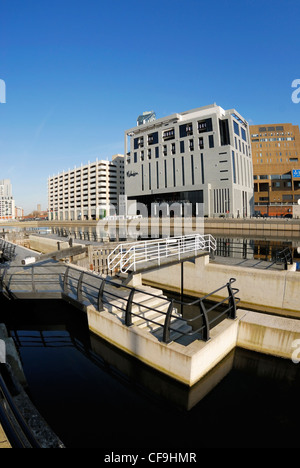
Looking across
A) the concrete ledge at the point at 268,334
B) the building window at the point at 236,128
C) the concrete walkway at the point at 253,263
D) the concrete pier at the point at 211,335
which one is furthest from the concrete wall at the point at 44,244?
the building window at the point at 236,128

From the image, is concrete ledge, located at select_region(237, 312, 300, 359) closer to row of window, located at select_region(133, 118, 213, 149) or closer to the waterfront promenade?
the waterfront promenade

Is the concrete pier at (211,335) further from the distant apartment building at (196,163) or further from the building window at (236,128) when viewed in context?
the building window at (236,128)

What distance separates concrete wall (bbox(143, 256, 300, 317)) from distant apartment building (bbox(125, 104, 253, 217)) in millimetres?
48203

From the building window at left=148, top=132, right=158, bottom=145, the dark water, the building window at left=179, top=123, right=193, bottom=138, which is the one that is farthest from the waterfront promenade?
the building window at left=148, top=132, right=158, bottom=145

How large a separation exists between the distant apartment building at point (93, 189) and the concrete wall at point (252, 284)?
10375 centimetres

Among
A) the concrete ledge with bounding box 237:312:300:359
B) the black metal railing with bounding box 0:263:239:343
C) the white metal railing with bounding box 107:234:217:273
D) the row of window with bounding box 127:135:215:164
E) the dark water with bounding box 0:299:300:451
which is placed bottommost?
the dark water with bounding box 0:299:300:451

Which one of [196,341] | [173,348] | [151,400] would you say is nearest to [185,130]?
[196,341]

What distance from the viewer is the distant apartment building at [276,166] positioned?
280 feet

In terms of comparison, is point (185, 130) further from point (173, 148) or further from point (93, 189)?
point (93, 189)

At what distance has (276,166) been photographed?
89.9 m

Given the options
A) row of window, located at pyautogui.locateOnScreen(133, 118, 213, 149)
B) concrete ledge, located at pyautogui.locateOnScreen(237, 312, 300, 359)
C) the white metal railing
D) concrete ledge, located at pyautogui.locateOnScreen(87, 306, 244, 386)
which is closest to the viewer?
concrete ledge, located at pyautogui.locateOnScreen(87, 306, 244, 386)

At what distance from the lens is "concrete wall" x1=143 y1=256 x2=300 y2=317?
1196 cm
